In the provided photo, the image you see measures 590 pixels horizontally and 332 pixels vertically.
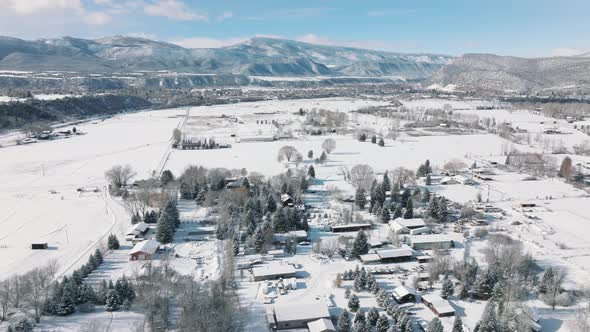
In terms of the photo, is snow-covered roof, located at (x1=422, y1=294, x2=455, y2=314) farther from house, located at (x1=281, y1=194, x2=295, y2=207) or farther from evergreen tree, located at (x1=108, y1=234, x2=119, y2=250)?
evergreen tree, located at (x1=108, y1=234, x2=119, y2=250)

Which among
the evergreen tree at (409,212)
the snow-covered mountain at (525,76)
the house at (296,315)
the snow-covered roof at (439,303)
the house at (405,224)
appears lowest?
the house at (296,315)

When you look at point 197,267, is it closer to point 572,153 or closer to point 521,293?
point 521,293

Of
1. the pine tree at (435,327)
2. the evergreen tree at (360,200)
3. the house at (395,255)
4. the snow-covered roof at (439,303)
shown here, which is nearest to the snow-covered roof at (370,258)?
the house at (395,255)

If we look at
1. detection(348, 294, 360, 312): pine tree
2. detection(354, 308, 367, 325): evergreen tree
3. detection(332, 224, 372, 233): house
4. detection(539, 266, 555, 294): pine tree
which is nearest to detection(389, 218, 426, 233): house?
detection(332, 224, 372, 233): house

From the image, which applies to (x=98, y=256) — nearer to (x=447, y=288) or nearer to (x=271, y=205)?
(x=271, y=205)

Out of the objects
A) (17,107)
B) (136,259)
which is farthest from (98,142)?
(136,259)

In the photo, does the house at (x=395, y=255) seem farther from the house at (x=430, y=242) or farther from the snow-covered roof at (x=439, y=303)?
the snow-covered roof at (x=439, y=303)
